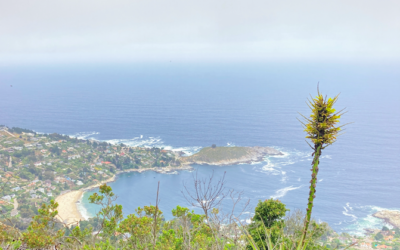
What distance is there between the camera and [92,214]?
104ft

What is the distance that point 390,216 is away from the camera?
99.0ft

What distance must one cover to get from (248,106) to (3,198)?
56.6 metres

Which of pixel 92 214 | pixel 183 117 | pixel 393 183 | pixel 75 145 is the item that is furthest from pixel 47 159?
pixel 393 183

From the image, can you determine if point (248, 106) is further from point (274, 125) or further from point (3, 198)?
point (3, 198)

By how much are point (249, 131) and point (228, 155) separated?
11.9 metres

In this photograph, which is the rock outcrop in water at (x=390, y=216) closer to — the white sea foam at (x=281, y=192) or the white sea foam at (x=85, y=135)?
the white sea foam at (x=281, y=192)

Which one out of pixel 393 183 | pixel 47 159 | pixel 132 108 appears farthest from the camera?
pixel 132 108

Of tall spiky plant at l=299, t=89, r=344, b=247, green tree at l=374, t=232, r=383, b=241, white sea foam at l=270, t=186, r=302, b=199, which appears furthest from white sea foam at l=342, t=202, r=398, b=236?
tall spiky plant at l=299, t=89, r=344, b=247

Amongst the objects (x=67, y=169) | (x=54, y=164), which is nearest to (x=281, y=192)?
(x=67, y=169)

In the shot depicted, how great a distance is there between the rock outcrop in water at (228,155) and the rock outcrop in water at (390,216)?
1699cm

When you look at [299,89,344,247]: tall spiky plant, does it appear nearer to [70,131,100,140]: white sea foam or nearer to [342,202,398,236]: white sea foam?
[342,202,398,236]: white sea foam

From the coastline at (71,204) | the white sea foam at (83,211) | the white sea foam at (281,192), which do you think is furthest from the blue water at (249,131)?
the coastline at (71,204)

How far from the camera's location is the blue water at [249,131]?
34.8 meters

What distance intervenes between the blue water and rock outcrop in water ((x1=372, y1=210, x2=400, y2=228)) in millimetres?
946
